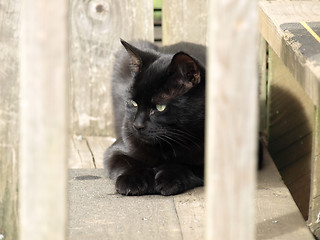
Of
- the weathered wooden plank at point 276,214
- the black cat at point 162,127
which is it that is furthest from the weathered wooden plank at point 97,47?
the weathered wooden plank at point 276,214

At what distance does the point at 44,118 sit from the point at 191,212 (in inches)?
46.5

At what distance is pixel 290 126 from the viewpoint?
391 centimetres

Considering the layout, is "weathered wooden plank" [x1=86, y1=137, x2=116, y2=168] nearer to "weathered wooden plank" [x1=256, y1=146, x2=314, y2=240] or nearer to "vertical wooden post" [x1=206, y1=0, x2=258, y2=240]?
"weathered wooden plank" [x1=256, y1=146, x2=314, y2=240]

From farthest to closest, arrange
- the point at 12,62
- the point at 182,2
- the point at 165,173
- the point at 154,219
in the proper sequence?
1. the point at 182,2
2. the point at 165,173
3. the point at 154,219
4. the point at 12,62

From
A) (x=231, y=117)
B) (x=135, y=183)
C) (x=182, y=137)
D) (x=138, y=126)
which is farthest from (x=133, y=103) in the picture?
(x=231, y=117)

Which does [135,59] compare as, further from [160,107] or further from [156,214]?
[156,214]

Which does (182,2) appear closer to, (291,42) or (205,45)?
(205,45)

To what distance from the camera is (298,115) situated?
12.7ft

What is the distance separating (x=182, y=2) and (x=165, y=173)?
1.20 m

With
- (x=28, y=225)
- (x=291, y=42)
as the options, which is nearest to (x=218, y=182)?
(x=28, y=225)

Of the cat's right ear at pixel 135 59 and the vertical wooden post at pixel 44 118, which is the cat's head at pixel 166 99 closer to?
the cat's right ear at pixel 135 59

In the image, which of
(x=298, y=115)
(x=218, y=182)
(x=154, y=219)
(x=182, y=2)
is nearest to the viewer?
(x=218, y=182)

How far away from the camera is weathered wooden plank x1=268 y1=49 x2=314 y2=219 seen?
380 centimetres

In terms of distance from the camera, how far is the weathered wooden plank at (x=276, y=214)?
2402 millimetres
